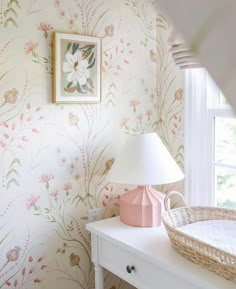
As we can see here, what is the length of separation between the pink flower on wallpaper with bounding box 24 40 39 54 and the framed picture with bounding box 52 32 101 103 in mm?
90

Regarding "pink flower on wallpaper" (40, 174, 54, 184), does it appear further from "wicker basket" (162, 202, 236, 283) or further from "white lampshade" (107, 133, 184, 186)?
"wicker basket" (162, 202, 236, 283)

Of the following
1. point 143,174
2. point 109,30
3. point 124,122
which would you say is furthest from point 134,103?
point 143,174

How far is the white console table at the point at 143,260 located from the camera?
1248mm

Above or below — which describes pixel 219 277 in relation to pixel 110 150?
below

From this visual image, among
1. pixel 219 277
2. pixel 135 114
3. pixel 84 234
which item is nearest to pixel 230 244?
pixel 219 277

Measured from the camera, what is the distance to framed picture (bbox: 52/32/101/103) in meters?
1.66

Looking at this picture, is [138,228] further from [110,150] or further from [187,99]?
[187,99]

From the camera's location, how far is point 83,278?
6.12ft

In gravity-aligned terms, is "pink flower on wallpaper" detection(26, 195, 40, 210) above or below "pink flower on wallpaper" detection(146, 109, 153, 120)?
below

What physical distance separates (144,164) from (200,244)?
0.50m

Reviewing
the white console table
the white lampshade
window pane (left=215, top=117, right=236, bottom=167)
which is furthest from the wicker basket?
window pane (left=215, top=117, right=236, bottom=167)

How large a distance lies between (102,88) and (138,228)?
2.37ft

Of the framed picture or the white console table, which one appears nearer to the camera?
the white console table

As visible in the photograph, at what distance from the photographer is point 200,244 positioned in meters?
1.26
